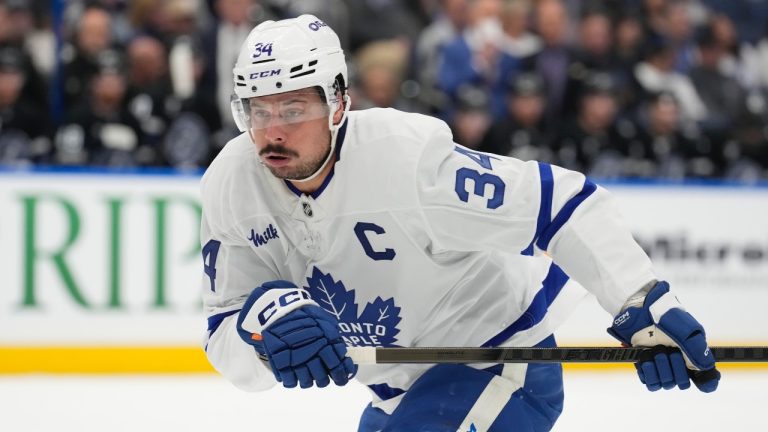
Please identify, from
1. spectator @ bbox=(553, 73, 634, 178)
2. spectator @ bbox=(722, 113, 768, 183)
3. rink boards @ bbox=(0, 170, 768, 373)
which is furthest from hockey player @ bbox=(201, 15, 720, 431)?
spectator @ bbox=(722, 113, 768, 183)

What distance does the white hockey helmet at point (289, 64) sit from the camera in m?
2.52

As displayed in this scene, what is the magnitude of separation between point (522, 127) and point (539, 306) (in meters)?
3.36

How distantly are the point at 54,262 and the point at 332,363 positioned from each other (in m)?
3.21

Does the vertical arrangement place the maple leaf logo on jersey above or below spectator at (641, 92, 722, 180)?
above

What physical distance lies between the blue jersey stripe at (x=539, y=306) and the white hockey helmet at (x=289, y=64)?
2.34 feet

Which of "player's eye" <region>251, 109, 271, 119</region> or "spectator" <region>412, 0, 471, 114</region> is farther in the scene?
"spectator" <region>412, 0, 471, 114</region>

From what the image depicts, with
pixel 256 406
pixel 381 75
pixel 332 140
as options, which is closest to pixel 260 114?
pixel 332 140

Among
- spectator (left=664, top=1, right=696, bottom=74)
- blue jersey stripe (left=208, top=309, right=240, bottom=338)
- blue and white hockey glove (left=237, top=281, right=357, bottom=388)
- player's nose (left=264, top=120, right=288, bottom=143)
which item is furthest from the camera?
spectator (left=664, top=1, right=696, bottom=74)

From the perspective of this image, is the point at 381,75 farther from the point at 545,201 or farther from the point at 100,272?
the point at 545,201

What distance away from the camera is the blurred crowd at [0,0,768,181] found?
564cm

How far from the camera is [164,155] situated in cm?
562

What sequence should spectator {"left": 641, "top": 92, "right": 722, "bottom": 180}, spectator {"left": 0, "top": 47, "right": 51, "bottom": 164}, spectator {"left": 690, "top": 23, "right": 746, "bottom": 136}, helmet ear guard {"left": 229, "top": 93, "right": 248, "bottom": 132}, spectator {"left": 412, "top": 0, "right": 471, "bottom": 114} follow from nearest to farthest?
1. helmet ear guard {"left": 229, "top": 93, "right": 248, "bottom": 132}
2. spectator {"left": 0, "top": 47, "right": 51, "bottom": 164}
3. spectator {"left": 412, "top": 0, "right": 471, "bottom": 114}
4. spectator {"left": 641, "top": 92, "right": 722, "bottom": 180}
5. spectator {"left": 690, "top": 23, "right": 746, "bottom": 136}

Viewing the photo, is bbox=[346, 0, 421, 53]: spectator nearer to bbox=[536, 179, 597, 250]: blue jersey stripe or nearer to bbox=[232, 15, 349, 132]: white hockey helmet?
bbox=[232, 15, 349, 132]: white hockey helmet

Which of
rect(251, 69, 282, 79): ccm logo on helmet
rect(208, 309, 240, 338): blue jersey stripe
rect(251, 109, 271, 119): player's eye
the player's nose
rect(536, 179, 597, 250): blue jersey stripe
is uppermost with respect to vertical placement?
rect(251, 69, 282, 79): ccm logo on helmet
